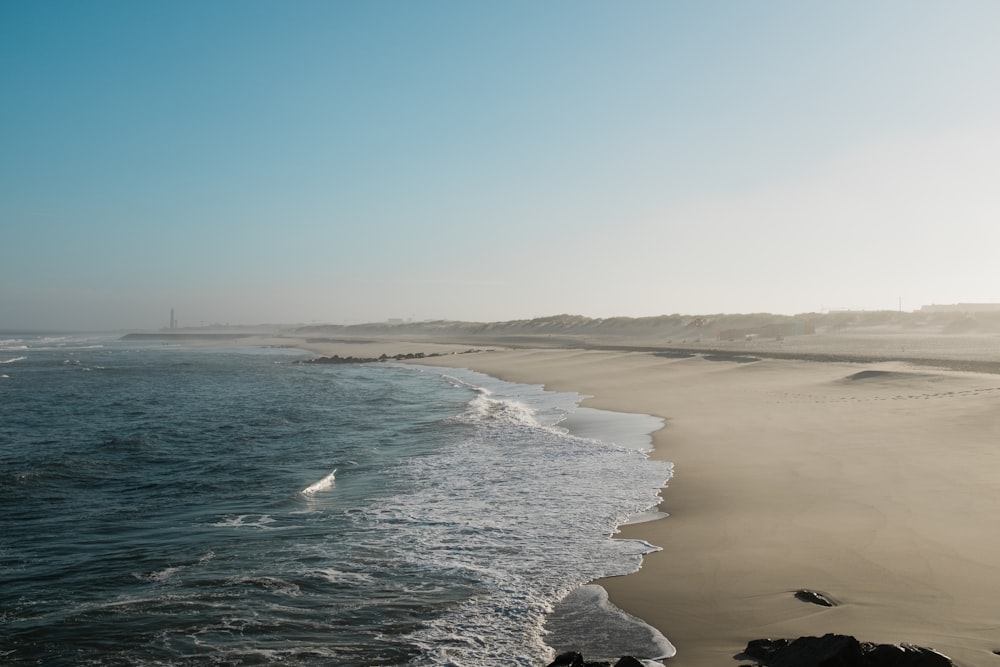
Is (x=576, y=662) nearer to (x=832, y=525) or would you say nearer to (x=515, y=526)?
(x=515, y=526)

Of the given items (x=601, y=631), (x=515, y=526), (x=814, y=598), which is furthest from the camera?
(x=515, y=526)

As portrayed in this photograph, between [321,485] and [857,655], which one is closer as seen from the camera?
[857,655]

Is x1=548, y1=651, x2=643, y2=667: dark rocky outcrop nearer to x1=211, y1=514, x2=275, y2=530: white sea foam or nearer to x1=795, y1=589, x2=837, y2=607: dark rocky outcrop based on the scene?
x1=795, y1=589, x2=837, y2=607: dark rocky outcrop

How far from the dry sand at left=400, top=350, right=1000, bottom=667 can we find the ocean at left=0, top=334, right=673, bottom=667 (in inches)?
22.9

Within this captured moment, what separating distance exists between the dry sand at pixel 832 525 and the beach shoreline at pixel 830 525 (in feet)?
0.08

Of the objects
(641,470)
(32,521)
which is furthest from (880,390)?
(32,521)

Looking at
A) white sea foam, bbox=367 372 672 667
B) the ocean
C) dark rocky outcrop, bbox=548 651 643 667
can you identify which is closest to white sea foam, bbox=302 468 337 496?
the ocean

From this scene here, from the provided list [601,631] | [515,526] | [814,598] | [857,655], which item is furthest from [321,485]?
[857,655]

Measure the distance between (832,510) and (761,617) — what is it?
3.77m

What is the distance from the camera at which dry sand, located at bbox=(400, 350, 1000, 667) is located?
5531 millimetres

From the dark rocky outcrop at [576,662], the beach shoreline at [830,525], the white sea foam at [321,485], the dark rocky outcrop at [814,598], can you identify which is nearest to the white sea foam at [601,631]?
the beach shoreline at [830,525]

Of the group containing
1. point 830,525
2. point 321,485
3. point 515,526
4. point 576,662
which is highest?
point 576,662

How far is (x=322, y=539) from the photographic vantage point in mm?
8828

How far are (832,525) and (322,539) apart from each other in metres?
6.48
